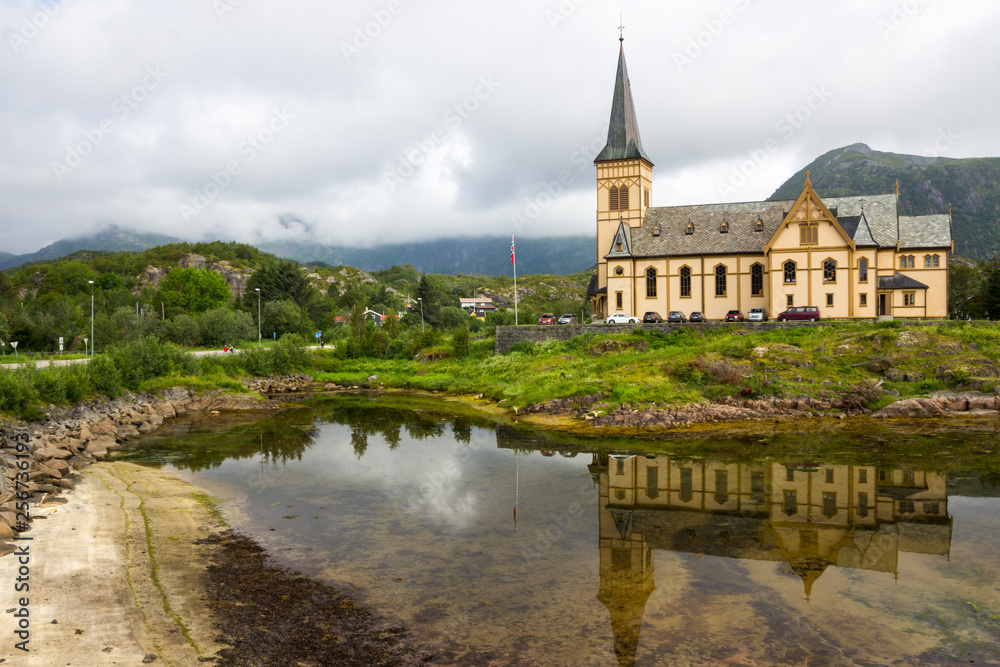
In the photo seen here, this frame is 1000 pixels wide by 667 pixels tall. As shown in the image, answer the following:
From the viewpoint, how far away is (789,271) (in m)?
53.0

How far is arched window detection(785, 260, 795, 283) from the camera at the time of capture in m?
52.8

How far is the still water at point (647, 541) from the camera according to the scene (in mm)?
12320

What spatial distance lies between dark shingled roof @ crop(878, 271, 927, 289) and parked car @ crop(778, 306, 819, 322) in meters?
8.52

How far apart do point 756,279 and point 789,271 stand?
3.59m

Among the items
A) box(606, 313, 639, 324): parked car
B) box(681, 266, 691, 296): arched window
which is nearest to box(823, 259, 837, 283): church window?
box(681, 266, 691, 296): arched window

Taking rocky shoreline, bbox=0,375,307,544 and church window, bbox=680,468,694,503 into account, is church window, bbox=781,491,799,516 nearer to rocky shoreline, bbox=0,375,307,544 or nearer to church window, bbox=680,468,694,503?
church window, bbox=680,468,694,503

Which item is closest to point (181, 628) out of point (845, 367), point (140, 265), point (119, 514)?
point (119, 514)

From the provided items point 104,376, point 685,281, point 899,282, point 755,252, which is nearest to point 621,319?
point 685,281

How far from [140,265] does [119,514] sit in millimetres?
159744

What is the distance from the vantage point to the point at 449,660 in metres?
11.4

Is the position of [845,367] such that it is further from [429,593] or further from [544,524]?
[429,593]

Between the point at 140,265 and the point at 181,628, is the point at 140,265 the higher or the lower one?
the higher one

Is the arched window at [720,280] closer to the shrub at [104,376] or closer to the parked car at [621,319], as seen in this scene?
the parked car at [621,319]

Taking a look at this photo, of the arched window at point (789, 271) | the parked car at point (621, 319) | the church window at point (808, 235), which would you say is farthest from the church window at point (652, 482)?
the church window at point (808, 235)
